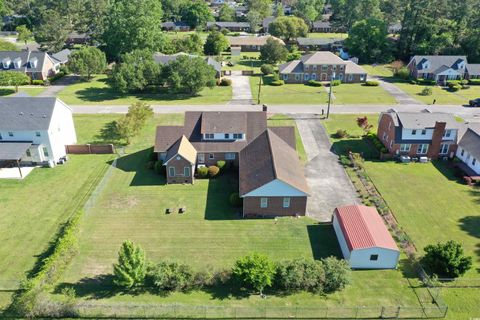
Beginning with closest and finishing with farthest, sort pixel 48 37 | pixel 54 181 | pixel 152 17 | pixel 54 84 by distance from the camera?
pixel 54 181
pixel 54 84
pixel 152 17
pixel 48 37

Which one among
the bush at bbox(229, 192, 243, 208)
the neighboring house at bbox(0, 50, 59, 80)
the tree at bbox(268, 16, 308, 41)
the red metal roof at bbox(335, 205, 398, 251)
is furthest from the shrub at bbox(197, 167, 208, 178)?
the tree at bbox(268, 16, 308, 41)

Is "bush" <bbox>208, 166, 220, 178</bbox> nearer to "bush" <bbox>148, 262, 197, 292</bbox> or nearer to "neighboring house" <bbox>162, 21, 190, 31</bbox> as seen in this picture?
"bush" <bbox>148, 262, 197, 292</bbox>

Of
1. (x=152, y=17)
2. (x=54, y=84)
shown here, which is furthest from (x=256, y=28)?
(x=54, y=84)

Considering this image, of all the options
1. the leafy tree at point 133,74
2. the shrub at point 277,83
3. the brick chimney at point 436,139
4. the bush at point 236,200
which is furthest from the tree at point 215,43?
the bush at point 236,200

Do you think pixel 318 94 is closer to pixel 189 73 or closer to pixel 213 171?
pixel 189 73

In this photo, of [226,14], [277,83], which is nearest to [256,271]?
[277,83]

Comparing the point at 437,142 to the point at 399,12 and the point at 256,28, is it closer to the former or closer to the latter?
the point at 399,12
